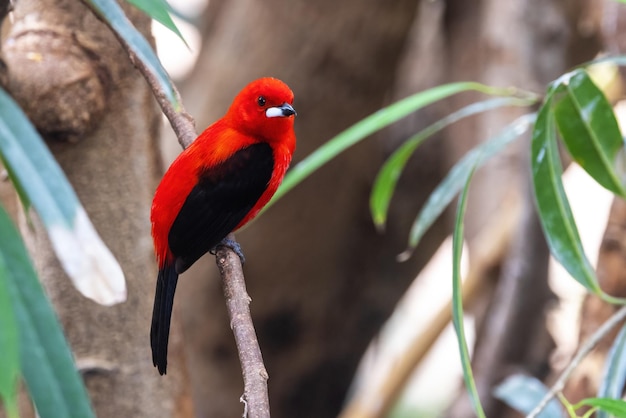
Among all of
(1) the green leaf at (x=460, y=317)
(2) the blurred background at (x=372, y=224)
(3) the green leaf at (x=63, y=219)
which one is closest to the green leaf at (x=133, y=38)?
(3) the green leaf at (x=63, y=219)

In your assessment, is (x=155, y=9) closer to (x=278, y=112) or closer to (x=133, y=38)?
(x=133, y=38)

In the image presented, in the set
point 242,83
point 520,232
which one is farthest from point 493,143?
point 242,83

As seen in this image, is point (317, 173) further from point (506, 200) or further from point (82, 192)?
point (82, 192)

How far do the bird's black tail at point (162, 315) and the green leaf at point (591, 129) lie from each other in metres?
0.94

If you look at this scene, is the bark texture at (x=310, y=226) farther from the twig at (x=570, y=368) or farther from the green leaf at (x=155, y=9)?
the green leaf at (x=155, y=9)

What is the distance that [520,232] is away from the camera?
3281 millimetres

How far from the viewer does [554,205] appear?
1.90 meters

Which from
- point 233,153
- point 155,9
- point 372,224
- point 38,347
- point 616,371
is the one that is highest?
point 372,224

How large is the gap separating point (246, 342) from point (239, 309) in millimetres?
116

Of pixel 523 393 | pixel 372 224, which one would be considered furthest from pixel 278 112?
pixel 372 224

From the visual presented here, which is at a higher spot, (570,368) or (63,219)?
(63,219)

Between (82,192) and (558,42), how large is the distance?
2412 millimetres

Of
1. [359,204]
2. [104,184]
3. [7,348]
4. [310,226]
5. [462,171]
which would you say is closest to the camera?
[7,348]

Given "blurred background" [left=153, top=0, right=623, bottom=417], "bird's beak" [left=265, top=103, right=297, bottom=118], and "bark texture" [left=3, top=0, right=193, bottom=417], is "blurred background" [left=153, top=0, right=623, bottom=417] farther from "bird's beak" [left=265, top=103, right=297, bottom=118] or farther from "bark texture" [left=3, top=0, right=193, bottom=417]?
"bark texture" [left=3, top=0, right=193, bottom=417]
